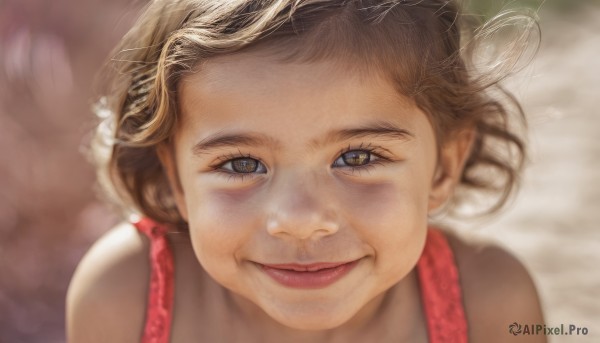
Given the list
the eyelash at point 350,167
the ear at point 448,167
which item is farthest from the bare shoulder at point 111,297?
the ear at point 448,167

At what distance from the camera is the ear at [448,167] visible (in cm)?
Result: 203

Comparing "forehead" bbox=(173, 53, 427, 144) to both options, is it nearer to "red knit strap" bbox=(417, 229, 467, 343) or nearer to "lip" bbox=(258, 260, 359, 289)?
"lip" bbox=(258, 260, 359, 289)

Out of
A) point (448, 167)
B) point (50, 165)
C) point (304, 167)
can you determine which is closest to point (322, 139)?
point (304, 167)

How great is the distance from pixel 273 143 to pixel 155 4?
1.53 feet

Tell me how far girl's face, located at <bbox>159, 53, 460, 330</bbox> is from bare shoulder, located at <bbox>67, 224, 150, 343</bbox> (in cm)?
36

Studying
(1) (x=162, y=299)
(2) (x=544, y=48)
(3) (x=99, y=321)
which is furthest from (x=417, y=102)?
(2) (x=544, y=48)

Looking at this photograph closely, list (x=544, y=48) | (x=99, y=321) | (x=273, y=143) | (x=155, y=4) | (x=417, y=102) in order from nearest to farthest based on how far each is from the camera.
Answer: (x=273, y=143), (x=417, y=102), (x=155, y=4), (x=99, y=321), (x=544, y=48)

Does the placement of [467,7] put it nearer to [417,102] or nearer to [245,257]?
[417,102]

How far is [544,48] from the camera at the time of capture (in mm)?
4418

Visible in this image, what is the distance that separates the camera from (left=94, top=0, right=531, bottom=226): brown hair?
1.71m

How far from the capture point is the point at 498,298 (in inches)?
82.5

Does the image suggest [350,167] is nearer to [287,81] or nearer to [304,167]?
[304,167]

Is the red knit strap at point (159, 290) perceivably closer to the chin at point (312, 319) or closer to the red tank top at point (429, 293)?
the red tank top at point (429, 293)

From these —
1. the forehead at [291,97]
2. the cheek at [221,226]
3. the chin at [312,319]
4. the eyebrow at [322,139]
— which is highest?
the forehead at [291,97]
